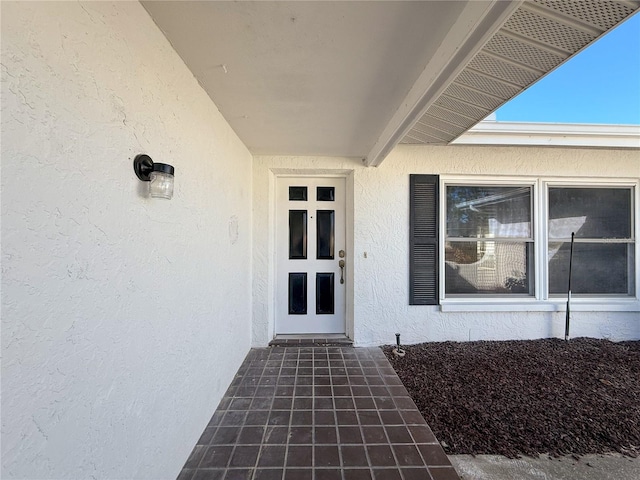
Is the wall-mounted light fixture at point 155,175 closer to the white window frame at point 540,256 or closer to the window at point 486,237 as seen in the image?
the white window frame at point 540,256

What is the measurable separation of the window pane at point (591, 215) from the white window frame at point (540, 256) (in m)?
0.08

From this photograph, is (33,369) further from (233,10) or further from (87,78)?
(233,10)

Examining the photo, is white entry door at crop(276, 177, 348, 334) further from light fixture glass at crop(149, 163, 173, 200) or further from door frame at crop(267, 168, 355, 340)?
light fixture glass at crop(149, 163, 173, 200)

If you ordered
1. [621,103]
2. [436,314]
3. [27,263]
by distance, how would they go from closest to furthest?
[27,263] < [621,103] < [436,314]

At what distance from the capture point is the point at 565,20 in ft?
4.28

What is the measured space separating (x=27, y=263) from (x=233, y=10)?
4.25 feet

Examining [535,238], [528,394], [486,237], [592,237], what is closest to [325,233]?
[486,237]

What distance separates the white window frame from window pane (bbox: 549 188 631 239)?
0.27ft

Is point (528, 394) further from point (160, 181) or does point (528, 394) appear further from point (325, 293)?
Answer: point (160, 181)

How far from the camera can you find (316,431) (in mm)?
1893

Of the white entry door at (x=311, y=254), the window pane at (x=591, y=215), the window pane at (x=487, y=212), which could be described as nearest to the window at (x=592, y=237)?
the window pane at (x=591, y=215)

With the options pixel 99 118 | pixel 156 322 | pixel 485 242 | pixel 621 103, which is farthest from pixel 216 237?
pixel 621 103

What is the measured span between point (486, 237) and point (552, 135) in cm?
135

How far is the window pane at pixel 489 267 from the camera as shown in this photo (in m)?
3.49
